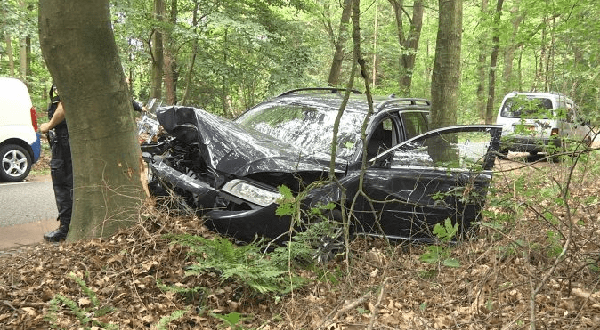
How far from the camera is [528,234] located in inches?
161

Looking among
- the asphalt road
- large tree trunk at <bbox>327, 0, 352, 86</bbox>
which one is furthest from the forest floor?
large tree trunk at <bbox>327, 0, 352, 86</bbox>

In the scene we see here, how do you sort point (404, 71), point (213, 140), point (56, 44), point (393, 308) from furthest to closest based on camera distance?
1. point (404, 71)
2. point (213, 140)
3. point (56, 44)
4. point (393, 308)

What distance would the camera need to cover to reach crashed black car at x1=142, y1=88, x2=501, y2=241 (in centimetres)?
436

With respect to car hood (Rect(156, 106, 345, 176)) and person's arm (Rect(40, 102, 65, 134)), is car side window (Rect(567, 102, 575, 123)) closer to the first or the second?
car hood (Rect(156, 106, 345, 176))

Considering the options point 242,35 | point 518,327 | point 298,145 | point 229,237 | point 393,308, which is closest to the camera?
point 518,327

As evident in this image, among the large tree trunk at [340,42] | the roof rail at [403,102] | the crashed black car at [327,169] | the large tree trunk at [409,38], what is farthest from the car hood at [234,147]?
the large tree trunk at [409,38]

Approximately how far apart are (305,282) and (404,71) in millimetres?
13958

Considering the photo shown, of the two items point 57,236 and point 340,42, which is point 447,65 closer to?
point 57,236

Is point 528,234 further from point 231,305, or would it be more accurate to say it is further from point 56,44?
point 56,44

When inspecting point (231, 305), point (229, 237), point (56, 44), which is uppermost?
point (56, 44)

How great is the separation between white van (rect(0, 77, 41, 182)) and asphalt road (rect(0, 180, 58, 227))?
15.8 inches

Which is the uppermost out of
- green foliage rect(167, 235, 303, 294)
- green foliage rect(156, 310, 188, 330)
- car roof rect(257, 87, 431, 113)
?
car roof rect(257, 87, 431, 113)

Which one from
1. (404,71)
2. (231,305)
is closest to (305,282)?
(231,305)

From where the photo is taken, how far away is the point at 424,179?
15.9 feet
